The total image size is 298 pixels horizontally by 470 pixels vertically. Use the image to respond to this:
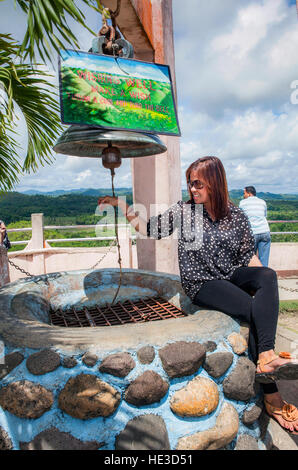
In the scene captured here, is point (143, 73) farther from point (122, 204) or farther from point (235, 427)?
point (235, 427)

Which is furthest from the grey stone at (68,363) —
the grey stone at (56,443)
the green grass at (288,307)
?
the green grass at (288,307)

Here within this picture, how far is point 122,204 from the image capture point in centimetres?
217

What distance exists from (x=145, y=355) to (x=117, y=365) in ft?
0.47

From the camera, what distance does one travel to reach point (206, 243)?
7.22 ft

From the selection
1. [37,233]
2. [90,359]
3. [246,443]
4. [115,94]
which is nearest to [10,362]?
[90,359]

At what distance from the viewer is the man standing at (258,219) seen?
563 centimetres

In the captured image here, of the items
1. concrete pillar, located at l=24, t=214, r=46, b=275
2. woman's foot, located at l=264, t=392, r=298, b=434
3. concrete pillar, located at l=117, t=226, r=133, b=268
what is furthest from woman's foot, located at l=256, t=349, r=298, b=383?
concrete pillar, located at l=24, t=214, r=46, b=275

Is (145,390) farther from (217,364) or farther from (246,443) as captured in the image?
(246,443)

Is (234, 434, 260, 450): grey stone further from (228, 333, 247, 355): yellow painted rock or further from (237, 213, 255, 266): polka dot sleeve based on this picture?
(237, 213, 255, 266): polka dot sleeve

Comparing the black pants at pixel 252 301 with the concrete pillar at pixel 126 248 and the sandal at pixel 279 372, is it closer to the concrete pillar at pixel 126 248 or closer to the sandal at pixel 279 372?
the sandal at pixel 279 372

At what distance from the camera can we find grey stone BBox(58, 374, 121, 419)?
1.48 metres

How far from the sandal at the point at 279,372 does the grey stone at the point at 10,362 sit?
1.22 metres
